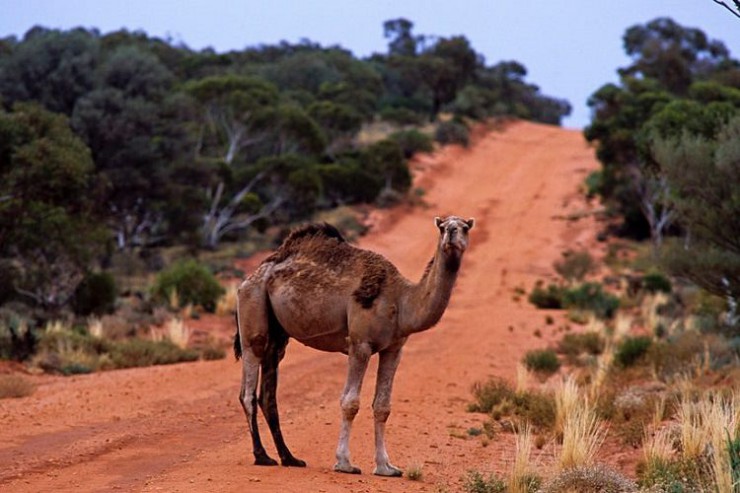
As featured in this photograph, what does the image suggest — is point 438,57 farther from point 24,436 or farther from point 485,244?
point 24,436

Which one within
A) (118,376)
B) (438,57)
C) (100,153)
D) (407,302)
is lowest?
(118,376)

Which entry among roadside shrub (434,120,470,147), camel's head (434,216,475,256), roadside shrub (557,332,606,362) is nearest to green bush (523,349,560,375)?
roadside shrub (557,332,606,362)

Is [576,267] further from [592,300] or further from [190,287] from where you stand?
[190,287]

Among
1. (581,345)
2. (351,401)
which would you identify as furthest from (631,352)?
(351,401)

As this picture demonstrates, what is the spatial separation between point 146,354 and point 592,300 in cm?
1628

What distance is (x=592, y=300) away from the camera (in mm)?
32656

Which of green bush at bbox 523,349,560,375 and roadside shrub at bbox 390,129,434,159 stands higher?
roadside shrub at bbox 390,129,434,159

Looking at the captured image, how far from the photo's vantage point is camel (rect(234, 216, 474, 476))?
33.0ft

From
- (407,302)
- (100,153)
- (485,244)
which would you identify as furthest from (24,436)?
(485,244)

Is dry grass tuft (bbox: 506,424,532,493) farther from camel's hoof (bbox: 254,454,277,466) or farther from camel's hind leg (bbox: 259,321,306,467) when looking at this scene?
camel's hoof (bbox: 254,454,277,466)

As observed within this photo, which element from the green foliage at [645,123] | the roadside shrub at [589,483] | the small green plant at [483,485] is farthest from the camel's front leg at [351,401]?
the green foliage at [645,123]

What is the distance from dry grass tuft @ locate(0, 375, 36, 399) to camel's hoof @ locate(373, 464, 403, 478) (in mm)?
7828

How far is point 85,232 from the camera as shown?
90.5ft

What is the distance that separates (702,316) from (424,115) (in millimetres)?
58229
